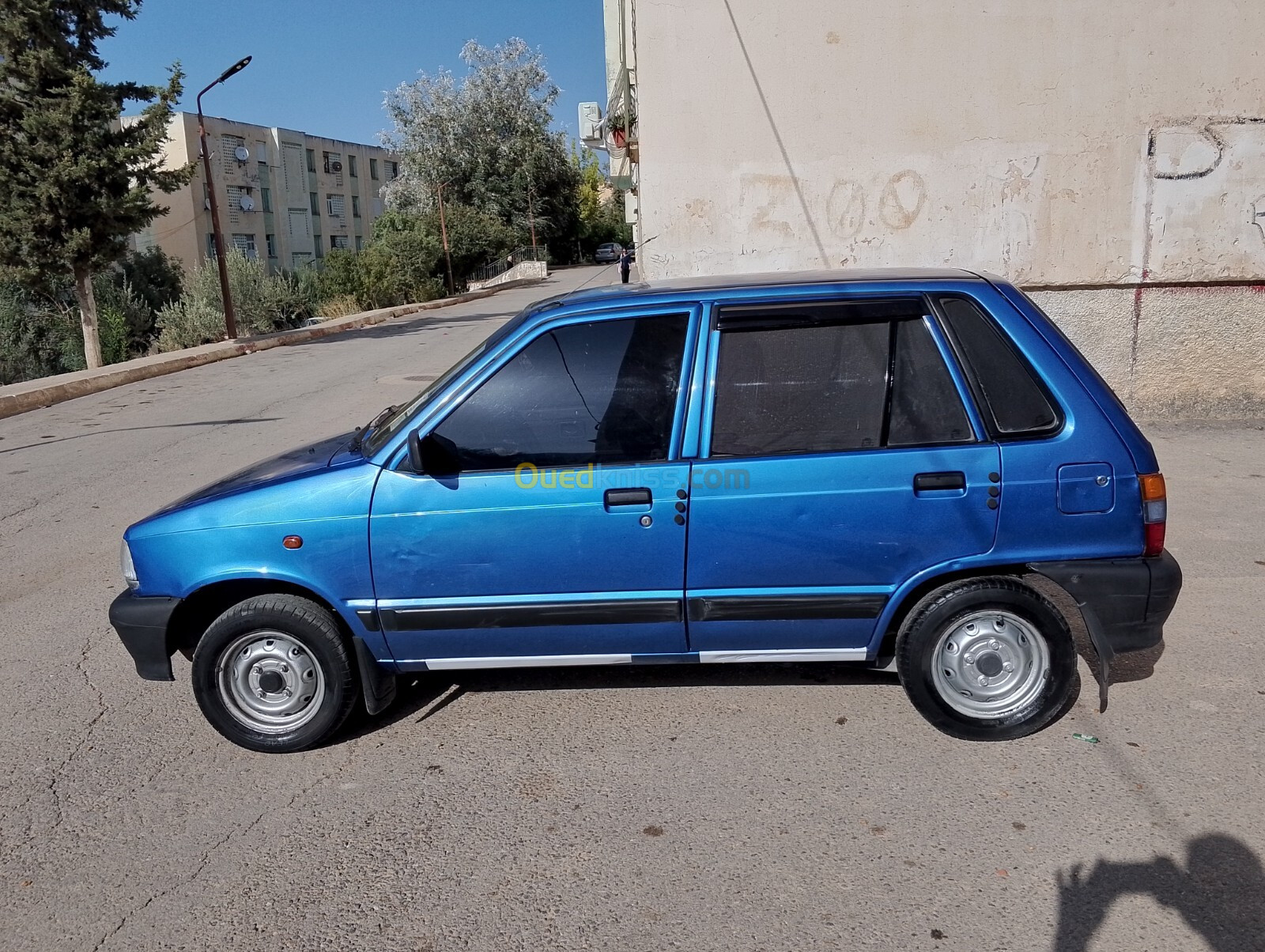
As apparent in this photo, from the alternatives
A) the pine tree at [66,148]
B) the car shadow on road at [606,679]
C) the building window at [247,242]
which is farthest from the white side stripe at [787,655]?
the building window at [247,242]

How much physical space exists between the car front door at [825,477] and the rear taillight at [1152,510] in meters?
0.56

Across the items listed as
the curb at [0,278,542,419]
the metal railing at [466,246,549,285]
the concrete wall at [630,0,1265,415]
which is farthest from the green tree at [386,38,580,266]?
the concrete wall at [630,0,1265,415]

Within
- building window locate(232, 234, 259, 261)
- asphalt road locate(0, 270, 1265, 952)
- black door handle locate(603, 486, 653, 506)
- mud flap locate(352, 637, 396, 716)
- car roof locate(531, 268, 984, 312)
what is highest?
building window locate(232, 234, 259, 261)

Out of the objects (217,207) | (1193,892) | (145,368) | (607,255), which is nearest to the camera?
(1193,892)

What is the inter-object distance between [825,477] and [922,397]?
0.48m

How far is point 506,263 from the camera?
55.5 metres

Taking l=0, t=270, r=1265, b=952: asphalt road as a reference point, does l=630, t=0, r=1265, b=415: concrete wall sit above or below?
above

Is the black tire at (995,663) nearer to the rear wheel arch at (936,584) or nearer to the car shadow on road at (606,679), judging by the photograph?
the rear wheel arch at (936,584)

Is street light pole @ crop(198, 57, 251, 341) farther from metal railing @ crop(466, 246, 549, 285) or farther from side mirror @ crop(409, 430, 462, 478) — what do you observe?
metal railing @ crop(466, 246, 549, 285)

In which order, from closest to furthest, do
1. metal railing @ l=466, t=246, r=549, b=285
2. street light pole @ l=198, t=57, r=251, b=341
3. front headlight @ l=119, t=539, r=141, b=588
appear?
front headlight @ l=119, t=539, r=141, b=588, street light pole @ l=198, t=57, r=251, b=341, metal railing @ l=466, t=246, r=549, b=285

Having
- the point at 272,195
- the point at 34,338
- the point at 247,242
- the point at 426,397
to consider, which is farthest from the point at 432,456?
the point at 272,195

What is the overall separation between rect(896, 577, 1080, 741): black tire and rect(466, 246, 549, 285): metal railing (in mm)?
46556

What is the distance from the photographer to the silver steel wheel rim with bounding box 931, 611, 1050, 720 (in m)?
3.73

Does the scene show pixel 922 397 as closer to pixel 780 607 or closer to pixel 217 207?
pixel 780 607
